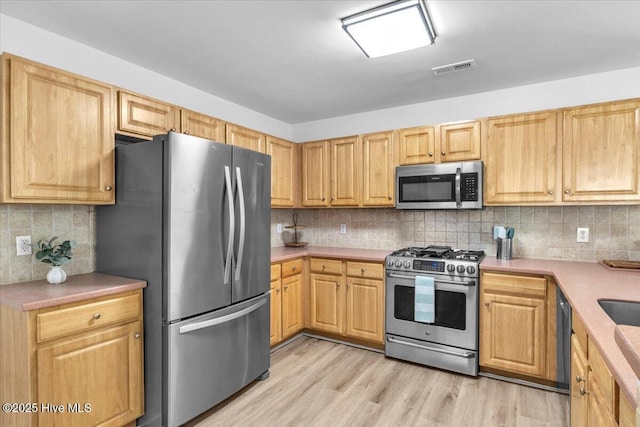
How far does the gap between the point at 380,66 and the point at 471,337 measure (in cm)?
226

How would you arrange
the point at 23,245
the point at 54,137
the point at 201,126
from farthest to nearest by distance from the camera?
the point at 201,126
the point at 23,245
the point at 54,137

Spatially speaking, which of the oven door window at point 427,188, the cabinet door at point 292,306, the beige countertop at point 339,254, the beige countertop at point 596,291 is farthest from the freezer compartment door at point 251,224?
the beige countertop at point 596,291

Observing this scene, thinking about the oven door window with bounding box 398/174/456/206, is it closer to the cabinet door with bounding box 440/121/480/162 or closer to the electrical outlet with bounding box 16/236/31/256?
the cabinet door with bounding box 440/121/480/162

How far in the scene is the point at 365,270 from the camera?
323cm

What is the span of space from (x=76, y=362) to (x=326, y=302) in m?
2.14

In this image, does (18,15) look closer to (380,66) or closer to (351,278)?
(380,66)

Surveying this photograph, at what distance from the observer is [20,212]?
6.76ft

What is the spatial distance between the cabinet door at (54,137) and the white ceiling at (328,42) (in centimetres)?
40

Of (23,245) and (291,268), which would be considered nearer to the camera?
(23,245)

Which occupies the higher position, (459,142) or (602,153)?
(459,142)

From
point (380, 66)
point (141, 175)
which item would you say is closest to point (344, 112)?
point (380, 66)

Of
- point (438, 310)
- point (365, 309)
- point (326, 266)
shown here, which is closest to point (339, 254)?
point (326, 266)

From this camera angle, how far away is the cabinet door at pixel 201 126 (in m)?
2.66

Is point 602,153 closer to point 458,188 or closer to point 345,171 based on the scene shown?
point 458,188
